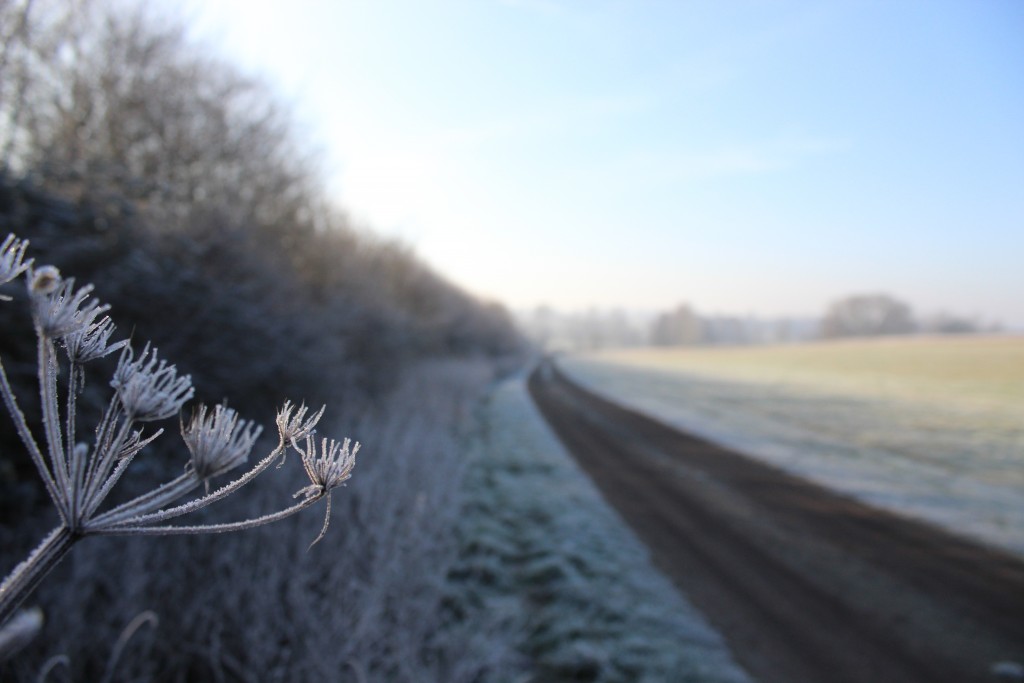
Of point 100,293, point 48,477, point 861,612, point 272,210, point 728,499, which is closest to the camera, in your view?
point 48,477

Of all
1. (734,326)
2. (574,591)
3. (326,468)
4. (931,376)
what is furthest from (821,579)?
(734,326)

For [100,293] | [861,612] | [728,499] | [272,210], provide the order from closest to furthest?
[100,293] < [861,612] < [728,499] < [272,210]

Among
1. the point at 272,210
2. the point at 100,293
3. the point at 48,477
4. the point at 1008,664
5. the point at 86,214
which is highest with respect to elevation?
the point at 272,210

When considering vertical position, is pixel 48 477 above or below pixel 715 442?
above

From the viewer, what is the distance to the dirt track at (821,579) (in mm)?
5141

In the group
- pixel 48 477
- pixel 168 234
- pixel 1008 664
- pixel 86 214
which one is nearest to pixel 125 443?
pixel 48 477

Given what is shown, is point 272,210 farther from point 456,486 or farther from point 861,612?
point 861,612

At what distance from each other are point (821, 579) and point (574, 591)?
10.1 feet

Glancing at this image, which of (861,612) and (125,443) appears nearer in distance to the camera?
(125,443)

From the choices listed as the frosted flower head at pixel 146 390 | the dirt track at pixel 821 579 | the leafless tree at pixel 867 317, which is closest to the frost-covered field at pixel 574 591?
the dirt track at pixel 821 579

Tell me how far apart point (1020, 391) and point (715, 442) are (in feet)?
60.1

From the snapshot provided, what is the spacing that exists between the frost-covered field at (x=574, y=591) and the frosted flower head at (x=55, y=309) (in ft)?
14.2

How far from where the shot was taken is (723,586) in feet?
21.4

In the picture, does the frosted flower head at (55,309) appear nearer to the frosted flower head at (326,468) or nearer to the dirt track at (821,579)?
the frosted flower head at (326,468)
